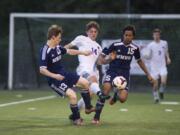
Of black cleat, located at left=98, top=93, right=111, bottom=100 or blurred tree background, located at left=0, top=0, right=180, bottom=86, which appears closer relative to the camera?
black cleat, located at left=98, top=93, right=111, bottom=100

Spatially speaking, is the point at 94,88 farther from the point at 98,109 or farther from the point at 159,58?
the point at 159,58

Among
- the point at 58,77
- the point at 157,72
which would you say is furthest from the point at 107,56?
the point at 157,72

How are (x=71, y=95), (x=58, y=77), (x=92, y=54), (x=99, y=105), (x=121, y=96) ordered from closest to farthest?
1. (x=58, y=77)
2. (x=71, y=95)
3. (x=99, y=105)
4. (x=121, y=96)
5. (x=92, y=54)

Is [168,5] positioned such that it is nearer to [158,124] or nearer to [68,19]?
[68,19]

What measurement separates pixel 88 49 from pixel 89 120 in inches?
59.3

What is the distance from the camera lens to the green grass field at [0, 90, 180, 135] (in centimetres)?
1184

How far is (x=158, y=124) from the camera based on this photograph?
43.1ft

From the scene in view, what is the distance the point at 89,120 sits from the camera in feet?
45.7

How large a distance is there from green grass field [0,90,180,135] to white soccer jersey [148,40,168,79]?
1.67 m

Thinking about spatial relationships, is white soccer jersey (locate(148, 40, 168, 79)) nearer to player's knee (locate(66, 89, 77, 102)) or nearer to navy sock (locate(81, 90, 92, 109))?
navy sock (locate(81, 90, 92, 109))

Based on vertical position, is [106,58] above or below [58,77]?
above

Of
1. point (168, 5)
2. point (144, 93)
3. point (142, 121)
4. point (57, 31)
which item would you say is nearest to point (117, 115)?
point (142, 121)

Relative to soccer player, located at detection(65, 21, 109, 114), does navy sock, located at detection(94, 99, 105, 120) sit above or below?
below

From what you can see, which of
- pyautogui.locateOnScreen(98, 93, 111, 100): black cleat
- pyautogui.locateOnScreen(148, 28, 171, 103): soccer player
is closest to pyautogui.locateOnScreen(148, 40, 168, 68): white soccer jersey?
pyautogui.locateOnScreen(148, 28, 171, 103): soccer player
